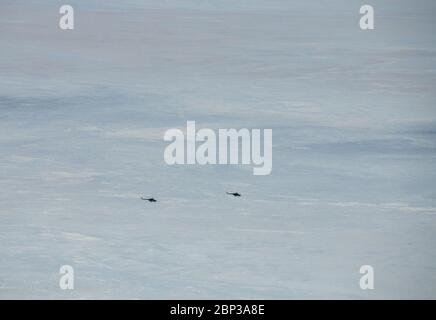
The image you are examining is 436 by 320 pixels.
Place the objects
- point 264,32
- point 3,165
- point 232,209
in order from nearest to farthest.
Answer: point 232,209 → point 3,165 → point 264,32

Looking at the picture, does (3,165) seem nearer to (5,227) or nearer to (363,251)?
(5,227)

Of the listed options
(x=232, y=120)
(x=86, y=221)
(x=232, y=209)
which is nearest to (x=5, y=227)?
(x=86, y=221)

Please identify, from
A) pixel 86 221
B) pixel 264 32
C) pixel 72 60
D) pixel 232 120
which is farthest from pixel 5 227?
pixel 264 32

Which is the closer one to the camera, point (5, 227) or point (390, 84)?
point (5, 227)
